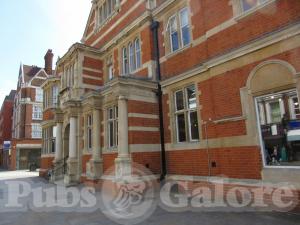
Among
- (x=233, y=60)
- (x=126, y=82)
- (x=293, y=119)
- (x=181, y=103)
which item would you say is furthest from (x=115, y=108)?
(x=293, y=119)

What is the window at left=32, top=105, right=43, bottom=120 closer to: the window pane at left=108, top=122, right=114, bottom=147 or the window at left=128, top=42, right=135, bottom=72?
the window at left=128, top=42, right=135, bottom=72

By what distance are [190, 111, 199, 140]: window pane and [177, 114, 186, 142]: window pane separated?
45cm

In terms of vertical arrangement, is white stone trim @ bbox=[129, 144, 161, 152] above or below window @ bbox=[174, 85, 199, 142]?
below

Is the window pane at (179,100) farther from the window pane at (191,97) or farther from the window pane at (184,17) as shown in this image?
the window pane at (184,17)

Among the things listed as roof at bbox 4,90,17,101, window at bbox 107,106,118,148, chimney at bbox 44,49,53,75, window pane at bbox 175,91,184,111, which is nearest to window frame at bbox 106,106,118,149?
window at bbox 107,106,118,148

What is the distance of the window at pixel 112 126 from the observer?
37.4 ft

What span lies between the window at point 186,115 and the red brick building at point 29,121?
31.4 meters

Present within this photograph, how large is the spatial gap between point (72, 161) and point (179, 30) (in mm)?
9156

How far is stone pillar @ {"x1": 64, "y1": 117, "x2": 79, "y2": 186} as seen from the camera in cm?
1362

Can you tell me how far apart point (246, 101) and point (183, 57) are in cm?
366

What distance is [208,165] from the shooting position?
8297 mm

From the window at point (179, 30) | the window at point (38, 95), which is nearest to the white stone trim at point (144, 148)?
the window at point (179, 30)

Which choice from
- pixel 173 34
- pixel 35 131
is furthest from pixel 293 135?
pixel 35 131

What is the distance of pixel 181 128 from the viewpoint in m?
9.87
